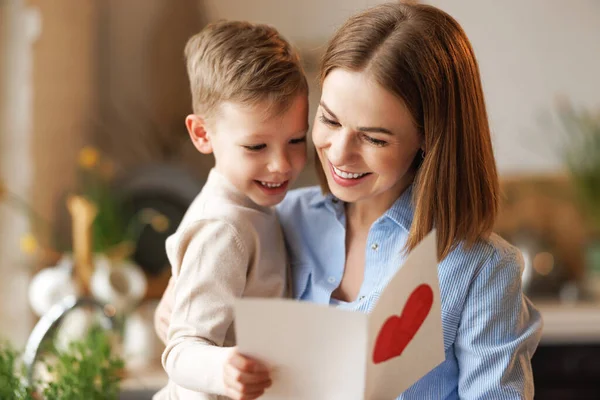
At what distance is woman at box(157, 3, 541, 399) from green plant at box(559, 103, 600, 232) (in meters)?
2.50

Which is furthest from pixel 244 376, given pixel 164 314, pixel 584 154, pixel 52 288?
pixel 584 154

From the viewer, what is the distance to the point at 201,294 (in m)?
1.24

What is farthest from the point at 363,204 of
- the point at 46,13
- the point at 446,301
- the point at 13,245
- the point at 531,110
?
the point at 531,110

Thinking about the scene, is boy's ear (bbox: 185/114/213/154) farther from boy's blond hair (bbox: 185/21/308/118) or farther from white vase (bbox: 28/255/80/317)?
white vase (bbox: 28/255/80/317)

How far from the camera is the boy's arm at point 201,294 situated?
1.17 m

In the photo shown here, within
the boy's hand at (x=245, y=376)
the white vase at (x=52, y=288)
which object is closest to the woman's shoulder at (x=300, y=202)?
the boy's hand at (x=245, y=376)

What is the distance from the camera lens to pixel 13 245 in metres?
2.88

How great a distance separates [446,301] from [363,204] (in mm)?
239

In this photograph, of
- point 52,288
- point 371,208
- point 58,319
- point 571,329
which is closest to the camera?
point 371,208

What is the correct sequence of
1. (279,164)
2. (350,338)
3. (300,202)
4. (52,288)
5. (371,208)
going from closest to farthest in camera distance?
(350,338), (279,164), (371,208), (300,202), (52,288)

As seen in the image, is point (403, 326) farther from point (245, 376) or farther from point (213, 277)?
point (213, 277)

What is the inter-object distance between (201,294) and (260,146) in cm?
25

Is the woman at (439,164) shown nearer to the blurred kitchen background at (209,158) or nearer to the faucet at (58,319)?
the faucet at (58,319)

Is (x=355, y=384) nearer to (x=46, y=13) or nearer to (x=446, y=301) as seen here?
(x=446, y=301)
